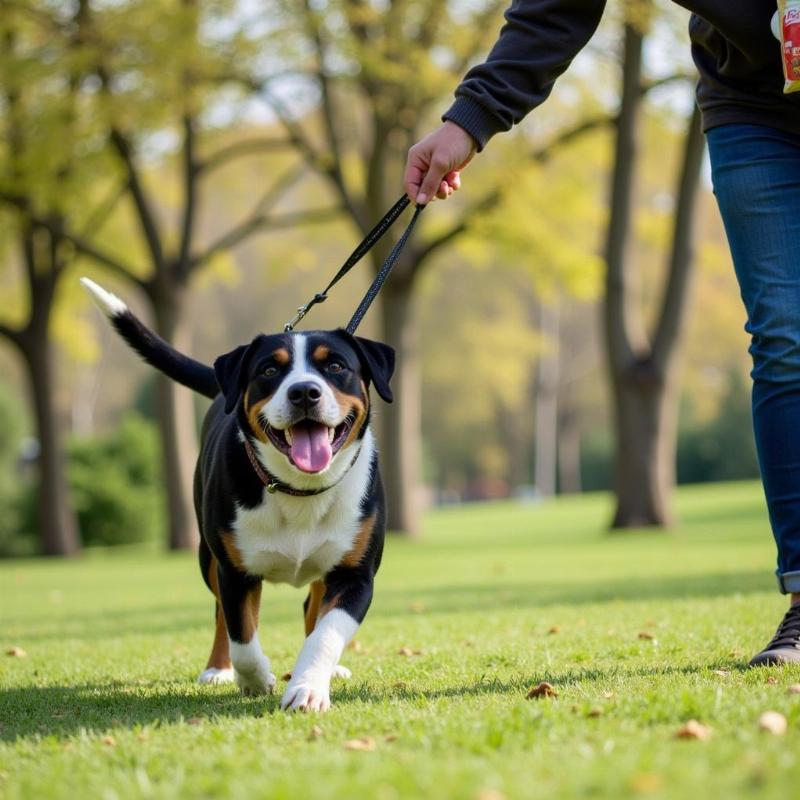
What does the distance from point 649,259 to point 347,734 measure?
39505mm

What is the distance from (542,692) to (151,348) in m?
2.55

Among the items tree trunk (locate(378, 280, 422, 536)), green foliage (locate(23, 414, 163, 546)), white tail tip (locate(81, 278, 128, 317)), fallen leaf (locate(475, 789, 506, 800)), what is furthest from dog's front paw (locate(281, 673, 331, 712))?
green foliage (locate(23, 414, 163, 546))

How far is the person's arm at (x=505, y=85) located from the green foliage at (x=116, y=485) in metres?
21.2

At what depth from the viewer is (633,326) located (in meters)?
17.4

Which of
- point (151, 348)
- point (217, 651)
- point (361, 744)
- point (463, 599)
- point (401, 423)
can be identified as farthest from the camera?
point (401, 423)

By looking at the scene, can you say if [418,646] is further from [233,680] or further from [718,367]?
[718,367]

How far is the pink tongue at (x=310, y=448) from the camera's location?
13.3ft

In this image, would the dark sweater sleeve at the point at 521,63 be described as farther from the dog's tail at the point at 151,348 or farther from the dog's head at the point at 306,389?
the dog's tail at the point at 151,348

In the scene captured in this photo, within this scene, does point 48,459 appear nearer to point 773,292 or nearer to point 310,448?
point 310,448

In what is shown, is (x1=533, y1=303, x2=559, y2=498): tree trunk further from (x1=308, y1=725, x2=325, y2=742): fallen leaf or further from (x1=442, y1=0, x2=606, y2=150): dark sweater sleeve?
(x1=308, y1=725, x2=325, y2=742): fallen leaf

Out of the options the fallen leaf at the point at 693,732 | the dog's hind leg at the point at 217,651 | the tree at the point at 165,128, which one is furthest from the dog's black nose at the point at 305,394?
the tree at the point at 165,128

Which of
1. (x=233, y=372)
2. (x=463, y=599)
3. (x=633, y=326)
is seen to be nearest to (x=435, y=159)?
(x=233, y=372)

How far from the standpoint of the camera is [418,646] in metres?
5.55

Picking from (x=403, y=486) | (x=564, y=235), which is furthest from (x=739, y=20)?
(x=564, y=235)
